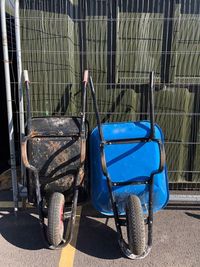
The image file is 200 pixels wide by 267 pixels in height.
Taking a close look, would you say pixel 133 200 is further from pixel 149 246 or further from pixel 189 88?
pixel 189 88

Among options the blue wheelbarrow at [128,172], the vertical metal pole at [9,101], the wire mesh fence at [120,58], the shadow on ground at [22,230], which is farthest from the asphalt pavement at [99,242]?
the wire mesh fence at [120,58]

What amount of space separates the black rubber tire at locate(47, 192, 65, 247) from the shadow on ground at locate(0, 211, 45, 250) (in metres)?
0.31

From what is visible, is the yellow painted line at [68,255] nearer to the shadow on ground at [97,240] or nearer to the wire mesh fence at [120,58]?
the shadow on ground at [97,240]

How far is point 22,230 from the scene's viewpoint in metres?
3.34

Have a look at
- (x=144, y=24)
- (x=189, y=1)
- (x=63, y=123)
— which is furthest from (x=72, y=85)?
(x=189, y=1)

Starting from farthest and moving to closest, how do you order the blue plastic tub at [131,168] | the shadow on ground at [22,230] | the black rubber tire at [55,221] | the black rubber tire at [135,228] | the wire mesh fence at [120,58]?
the wire mesh fence at [120,58] → the shadow on ground at [22,230] → the blue plastic tub at [131,168] → the black rubber tire at [55,221] → the black rubber tire at [135,228]

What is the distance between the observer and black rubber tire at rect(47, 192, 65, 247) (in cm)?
277

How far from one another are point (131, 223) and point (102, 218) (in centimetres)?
97

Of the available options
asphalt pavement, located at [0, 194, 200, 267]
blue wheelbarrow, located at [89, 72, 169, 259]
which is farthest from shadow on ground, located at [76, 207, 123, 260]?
blue wheelbarrow, located at [89, 72, 169, 259]

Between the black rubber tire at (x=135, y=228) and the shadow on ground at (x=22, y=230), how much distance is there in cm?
96

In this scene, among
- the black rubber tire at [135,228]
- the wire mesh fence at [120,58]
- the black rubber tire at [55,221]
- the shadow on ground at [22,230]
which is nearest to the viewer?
the black rubber tire at [135,228]

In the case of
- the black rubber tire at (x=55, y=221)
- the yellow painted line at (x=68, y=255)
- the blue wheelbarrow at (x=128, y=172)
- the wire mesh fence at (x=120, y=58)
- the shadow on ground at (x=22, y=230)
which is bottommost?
the yellow painted line at (x=68, y=255)

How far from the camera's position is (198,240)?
10.3 feet

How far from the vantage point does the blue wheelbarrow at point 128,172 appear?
283cm
